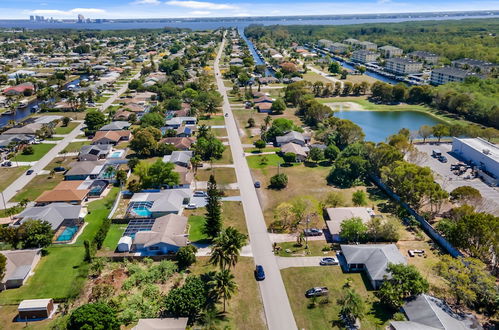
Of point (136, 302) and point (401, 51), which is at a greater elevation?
point (401, 51)

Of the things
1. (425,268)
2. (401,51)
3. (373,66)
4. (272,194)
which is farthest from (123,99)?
(401,51)

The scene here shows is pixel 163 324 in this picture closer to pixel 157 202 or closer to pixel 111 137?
pixel 157 202

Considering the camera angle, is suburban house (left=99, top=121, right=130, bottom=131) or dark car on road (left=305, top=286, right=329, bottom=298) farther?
suburban house (left=99, top=121, right=130, bottom=131)

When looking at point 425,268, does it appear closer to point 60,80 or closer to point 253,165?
point 253,165

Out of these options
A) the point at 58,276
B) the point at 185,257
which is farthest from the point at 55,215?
the point at 185,257

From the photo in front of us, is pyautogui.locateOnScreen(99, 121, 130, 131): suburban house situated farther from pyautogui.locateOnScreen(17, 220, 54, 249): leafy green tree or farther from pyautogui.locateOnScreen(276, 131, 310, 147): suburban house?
pyautogui.locateOnScreen(17, 220, 54, 249): leafy green tree

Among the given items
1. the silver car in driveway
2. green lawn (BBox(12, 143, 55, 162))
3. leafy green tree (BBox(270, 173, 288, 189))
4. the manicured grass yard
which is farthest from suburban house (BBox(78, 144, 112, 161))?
the silver car in driveway
